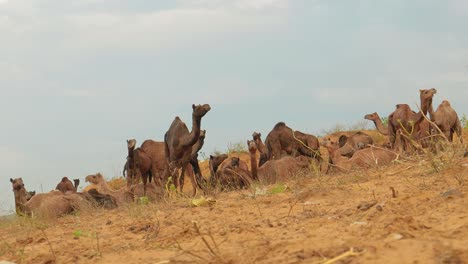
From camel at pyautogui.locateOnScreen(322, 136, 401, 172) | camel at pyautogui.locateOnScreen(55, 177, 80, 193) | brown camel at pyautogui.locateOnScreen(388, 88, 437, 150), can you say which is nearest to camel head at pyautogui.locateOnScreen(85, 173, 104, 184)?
camel at pyautogui.locateOnScreen(55, 177, 80, 193)

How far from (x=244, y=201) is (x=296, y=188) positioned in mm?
860

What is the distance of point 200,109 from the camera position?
13.6m

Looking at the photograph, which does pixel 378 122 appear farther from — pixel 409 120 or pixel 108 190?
pixel 108 190

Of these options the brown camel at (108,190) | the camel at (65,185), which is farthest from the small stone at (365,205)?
the camel at (65,185)

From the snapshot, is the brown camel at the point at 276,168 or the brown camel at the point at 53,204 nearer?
the brown camel at the point at 53,204

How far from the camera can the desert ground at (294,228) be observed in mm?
4461

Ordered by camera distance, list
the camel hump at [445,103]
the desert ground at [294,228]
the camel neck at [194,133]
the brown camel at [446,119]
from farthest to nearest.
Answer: the camel hump at [445,103]
the brown camel at [446,119]
the camel neck at [194,133]
the desert ground at [294,228]

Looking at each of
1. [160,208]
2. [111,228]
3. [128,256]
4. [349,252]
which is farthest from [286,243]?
[160,208]

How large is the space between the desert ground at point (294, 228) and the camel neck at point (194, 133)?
4.91m

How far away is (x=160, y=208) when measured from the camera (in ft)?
26.9

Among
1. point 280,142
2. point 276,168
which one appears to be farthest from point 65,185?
point 276,168

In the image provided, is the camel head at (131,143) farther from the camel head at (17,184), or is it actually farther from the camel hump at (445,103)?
the camel hump at (445,103)

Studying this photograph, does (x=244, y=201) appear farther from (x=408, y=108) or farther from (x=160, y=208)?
(x=408, y=108)

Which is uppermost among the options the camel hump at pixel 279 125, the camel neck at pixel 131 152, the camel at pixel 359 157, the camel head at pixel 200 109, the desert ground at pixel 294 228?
the camel head at pixel 200 109
